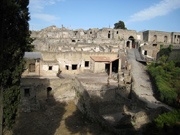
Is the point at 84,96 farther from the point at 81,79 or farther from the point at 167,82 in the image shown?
the point at 167,82

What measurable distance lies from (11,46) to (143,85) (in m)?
18.7

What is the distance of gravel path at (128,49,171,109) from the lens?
17.3 m

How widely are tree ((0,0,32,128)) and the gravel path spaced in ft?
43.9

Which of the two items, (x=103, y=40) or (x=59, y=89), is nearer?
(x=59, y=89)

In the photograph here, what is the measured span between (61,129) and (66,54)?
13.5m

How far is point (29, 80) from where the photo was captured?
17.6m

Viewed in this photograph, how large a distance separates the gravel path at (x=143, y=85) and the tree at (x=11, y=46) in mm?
13379

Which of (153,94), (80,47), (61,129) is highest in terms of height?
(80,47)

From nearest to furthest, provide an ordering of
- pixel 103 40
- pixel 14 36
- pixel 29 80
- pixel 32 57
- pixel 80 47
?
pixel 14 36 → pixel 29 80 → pixel 32 57 → pixel 80 47 → pixel 103 40

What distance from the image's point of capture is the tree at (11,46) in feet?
18.6

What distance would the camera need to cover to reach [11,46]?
A: 6.12m

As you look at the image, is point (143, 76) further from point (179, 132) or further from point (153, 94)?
point (179, 132)

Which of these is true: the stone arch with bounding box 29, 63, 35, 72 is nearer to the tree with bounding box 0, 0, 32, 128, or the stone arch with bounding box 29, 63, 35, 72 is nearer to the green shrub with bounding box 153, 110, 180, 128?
the tree with bounding box 0, 0, 32, 128

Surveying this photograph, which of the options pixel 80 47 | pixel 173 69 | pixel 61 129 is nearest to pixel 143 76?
pixel 173 69
